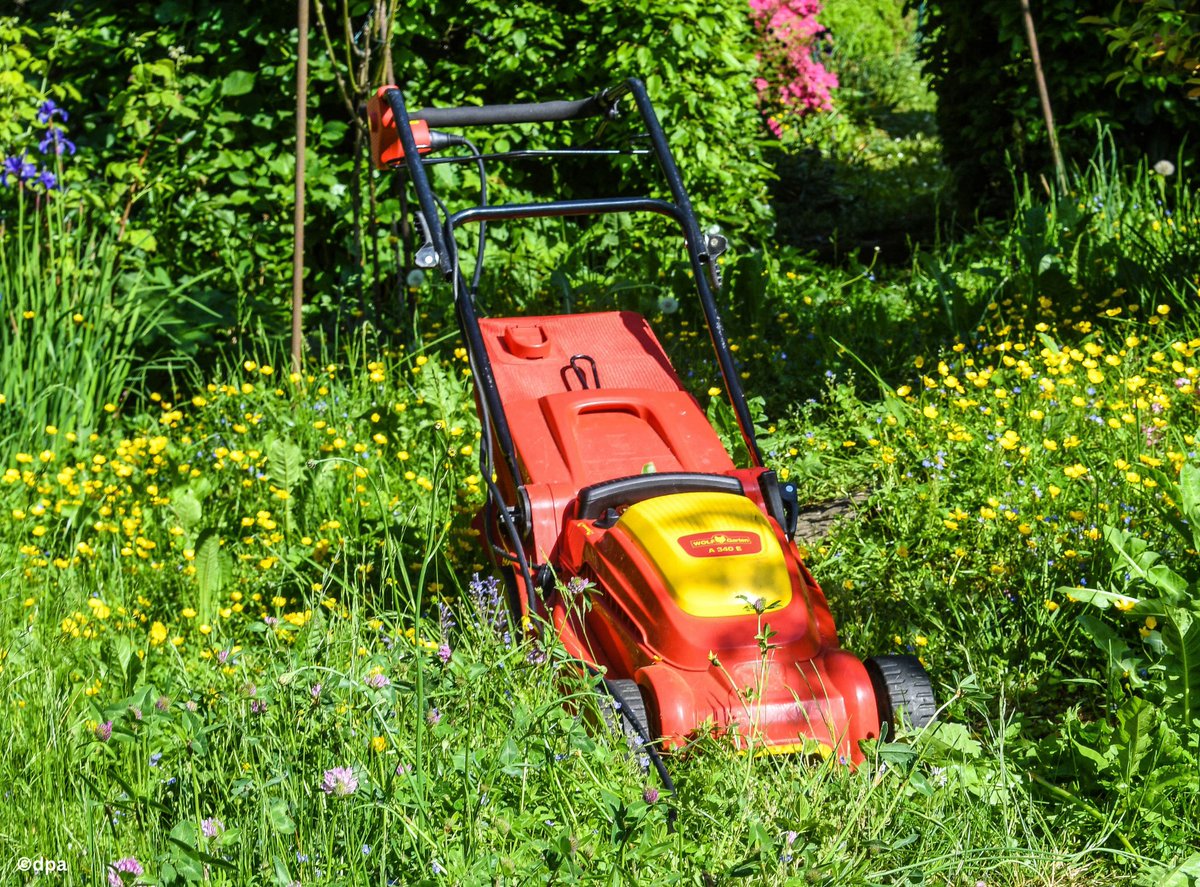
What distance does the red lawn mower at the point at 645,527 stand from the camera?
2201mm

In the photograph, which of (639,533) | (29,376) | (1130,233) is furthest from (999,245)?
(29,376)

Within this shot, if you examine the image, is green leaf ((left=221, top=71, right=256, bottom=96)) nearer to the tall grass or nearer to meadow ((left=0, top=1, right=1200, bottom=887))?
meadow ((left=0, top=1, right=1200, bottom=887))

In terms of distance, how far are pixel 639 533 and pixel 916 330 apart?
2.28 m

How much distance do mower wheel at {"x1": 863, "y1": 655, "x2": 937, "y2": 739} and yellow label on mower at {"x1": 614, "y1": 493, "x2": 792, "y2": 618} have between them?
0.21 m

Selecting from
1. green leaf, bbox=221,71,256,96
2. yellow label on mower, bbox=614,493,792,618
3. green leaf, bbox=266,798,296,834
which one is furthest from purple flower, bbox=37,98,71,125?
green leaf, bbox=266,798,296,834

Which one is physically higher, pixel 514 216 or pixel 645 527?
pixel 514 216

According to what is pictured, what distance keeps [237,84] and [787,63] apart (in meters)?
4.46

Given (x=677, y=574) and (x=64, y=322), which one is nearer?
(x=677, y=574)

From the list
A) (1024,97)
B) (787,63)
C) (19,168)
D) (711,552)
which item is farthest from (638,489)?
(787,63)

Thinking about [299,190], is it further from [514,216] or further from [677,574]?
[677,574]

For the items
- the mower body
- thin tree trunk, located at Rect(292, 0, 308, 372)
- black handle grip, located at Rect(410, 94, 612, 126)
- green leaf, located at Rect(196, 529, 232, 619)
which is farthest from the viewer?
thin tree trunk, located at Rect(292, 0, 308, 372)

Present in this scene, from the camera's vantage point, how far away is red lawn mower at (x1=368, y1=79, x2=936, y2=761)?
2.20m

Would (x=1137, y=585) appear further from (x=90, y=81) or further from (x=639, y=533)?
(x=90, y=81)

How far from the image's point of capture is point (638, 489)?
258 cm
